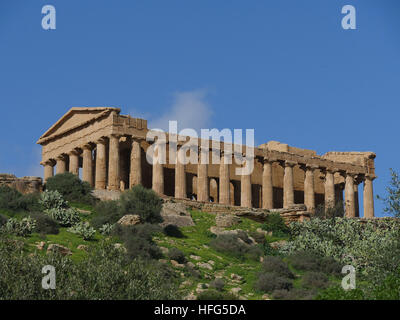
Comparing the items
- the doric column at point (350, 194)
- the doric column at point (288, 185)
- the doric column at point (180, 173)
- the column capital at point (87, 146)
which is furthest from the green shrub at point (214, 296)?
the doric column at point (350, 194)

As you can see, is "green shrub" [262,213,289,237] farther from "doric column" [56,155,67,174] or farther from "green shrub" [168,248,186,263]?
"doric column" [56,155,67,174]

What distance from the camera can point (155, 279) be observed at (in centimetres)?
2997

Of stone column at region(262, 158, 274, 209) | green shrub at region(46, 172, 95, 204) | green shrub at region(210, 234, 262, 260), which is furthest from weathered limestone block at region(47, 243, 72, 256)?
stone column at region(262, 158, 274, 209)

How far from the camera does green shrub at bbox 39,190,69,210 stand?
47.5m

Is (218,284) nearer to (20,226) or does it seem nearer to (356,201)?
(20,226)

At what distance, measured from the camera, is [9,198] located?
47.0m

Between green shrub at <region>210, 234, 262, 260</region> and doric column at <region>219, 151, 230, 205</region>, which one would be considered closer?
green shrub at <region>210, 234, 262, 260</region>

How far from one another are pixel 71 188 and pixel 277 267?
1756 cm

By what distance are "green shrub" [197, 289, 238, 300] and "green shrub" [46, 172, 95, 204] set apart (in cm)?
1969

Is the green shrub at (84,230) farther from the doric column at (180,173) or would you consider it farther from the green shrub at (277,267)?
the doric column at (180,173)

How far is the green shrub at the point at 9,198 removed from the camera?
45.9 m
